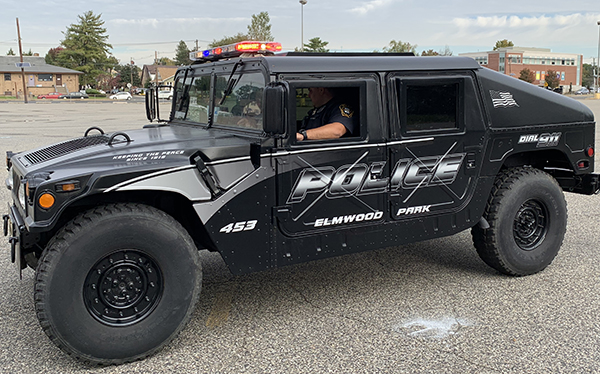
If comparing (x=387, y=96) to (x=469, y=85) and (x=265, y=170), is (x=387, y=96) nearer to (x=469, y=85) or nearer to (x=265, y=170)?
(x=469, y=85)

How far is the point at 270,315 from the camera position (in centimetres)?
420

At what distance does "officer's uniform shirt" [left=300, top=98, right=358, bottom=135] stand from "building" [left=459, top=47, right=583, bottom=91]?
6177cm

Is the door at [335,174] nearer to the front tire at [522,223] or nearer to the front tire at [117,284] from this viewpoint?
the front tire at [117,284]

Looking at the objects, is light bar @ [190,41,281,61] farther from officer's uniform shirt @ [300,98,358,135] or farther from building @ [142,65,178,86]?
building @ [142,65,178,86]

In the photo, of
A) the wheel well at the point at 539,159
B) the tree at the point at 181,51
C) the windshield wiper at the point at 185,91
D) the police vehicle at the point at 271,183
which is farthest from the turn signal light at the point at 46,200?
the tree at the point at 181,51

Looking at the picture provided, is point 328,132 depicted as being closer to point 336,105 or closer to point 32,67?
point 336,105

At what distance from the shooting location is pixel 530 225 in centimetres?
506

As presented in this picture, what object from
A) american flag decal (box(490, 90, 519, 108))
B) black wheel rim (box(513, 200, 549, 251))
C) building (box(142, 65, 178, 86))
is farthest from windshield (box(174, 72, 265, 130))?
building (box(142, 65, 178, 86))

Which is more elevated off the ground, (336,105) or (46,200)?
(336,105)

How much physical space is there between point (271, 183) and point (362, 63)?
116 cm

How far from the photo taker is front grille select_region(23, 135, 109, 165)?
12.7 ft

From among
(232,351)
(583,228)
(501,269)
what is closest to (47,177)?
(232,351)

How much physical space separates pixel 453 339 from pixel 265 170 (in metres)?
1.72

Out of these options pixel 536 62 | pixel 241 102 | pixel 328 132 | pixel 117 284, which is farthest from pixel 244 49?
pixel 536 62
